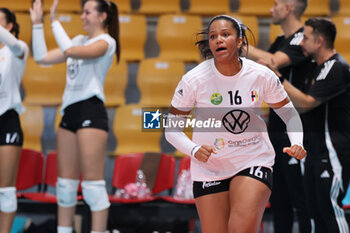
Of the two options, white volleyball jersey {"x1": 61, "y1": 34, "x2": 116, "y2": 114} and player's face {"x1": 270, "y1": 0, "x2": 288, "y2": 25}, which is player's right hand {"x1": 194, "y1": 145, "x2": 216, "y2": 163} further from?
player's face {"x1": 270, "y1": 0, "x2": 288, "y2": 25}

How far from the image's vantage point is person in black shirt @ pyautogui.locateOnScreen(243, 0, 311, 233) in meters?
4.48

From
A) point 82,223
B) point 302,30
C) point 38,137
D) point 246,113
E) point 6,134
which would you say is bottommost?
point 82,223

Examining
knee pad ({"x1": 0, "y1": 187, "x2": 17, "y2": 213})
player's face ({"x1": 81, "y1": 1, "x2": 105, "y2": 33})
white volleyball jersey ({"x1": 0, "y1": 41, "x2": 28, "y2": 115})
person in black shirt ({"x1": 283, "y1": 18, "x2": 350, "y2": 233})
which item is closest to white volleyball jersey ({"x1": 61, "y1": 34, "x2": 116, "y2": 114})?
player's face ({"x1": 81, "y1": 1, "x2": 105, "y2": 33})

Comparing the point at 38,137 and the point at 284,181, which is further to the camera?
the point at 38,137

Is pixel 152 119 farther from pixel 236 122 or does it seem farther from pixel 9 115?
pixel 9 115

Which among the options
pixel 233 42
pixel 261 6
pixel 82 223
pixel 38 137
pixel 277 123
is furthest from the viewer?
pixel 261 6

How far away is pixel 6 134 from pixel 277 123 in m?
2.19

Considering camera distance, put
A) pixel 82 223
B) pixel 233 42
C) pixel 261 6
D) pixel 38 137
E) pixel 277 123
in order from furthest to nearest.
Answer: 1. pixel 261 6
2. pixel 38 137
3. pixel 82 223
4. pixel 277 123
5. pixel 233 42

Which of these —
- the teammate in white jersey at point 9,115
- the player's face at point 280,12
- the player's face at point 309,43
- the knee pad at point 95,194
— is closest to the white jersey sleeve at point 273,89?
the player's face at point 309,43

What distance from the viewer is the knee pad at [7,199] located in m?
4.58

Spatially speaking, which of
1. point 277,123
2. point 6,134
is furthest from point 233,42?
point 6,134

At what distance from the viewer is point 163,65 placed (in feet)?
20.7

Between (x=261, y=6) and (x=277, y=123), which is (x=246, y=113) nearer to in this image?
(x=277, y=123)

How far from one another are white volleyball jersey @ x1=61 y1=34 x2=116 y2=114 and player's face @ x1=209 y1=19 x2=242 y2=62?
69.5 inches
